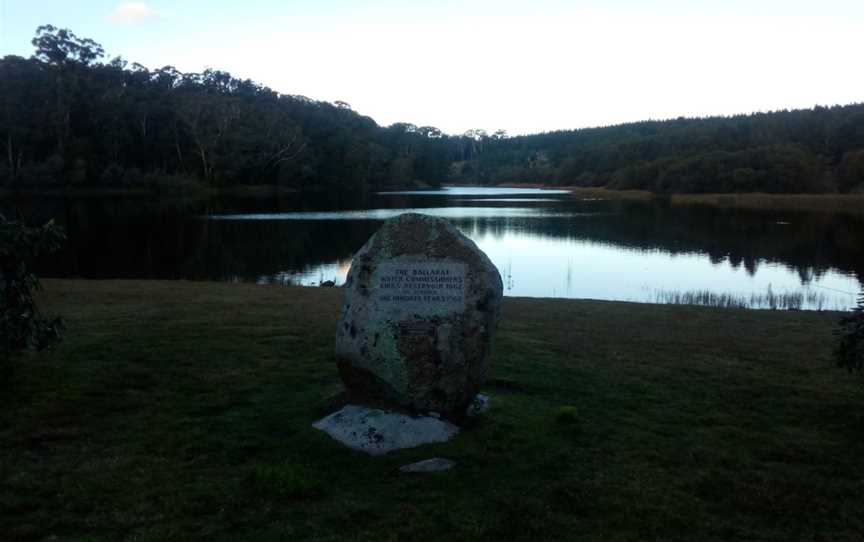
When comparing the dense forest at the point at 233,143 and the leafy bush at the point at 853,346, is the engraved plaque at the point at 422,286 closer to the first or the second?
the leafy bush at the point at 853,346

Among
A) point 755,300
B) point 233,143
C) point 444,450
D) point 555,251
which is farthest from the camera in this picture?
point 233,143

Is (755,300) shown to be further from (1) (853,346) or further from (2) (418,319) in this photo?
(2) (418,319)

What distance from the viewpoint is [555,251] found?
33969 millimetres

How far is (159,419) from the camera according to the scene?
700 cm

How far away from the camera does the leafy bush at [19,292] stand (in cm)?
721

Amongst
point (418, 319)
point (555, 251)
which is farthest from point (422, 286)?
point (555, 251)

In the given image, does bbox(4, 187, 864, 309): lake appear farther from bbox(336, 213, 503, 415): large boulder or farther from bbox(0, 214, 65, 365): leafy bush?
bbox(0, 214, 65, 365): leafy bush

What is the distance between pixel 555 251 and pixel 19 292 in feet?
93.7

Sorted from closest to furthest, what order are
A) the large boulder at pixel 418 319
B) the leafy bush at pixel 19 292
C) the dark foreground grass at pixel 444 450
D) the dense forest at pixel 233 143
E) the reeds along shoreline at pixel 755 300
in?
the dark foreground grass at pixel 444 450 → the large boulder at pixel 418 319 → the leafy bush at pixel 19 292 → the reeds along shoreline at pixel 755 300 → the dense forest at pixel 233 143

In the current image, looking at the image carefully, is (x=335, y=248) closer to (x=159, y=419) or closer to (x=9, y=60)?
(x=159, y=419)

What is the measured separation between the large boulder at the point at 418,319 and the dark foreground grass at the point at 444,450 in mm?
584

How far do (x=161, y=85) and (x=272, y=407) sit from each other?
110585mm

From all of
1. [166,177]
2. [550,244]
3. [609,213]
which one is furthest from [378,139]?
[550,244]

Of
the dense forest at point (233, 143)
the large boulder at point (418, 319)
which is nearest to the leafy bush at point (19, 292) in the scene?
the large boulder at point (418, 319)
